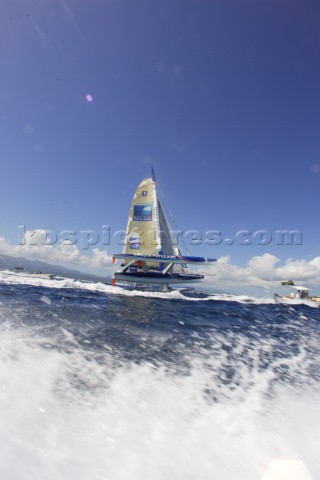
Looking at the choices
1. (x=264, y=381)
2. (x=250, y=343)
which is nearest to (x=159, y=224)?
(x=250, y=343)

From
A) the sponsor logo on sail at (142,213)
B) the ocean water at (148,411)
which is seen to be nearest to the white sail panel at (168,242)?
the sponsor logo on sail at (142,213)

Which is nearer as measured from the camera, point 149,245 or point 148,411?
point 148,411

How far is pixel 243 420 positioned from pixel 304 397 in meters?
2.64

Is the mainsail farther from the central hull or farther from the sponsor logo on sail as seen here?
the central hull

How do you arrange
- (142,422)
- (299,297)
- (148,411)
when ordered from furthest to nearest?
1. (299,297)
2. (148,411)
3. (142,422)

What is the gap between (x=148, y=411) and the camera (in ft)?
15.3

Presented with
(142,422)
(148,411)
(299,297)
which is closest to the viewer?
(142,422)

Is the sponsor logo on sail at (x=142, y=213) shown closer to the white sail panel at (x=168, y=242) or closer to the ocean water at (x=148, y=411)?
the white sail panel at (x=168, y=242)

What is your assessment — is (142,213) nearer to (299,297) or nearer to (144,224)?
(144,224)

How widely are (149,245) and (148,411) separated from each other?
50770 mm

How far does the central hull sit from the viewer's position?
5256cm

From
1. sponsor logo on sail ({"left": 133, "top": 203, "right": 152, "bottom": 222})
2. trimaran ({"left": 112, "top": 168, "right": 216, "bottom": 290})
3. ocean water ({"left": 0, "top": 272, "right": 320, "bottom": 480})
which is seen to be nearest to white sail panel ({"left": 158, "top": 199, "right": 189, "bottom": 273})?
trimaran ({"left": 112, "top": 168, "right": 216, "bottom": 290})

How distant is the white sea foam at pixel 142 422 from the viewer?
316 centimetres

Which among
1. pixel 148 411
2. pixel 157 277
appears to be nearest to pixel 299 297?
pixel 157 277
